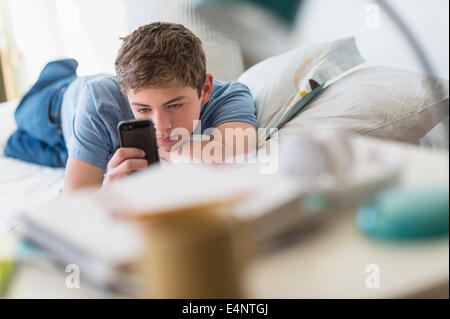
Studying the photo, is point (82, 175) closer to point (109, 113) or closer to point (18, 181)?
point (109, 113)

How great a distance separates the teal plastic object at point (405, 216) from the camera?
0.31 metres

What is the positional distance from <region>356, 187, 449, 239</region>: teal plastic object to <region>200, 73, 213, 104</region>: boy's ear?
42 centimetres

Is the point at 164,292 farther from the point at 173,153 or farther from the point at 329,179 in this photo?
the point at 173,153

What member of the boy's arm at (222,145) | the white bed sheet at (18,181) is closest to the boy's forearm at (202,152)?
the boy's arm at (222,145)

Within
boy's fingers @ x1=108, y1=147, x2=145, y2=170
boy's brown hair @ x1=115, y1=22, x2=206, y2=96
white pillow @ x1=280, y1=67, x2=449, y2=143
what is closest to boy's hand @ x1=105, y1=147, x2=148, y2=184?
boy's fingers @ x1=108, y1=147, x2=145, y2=170

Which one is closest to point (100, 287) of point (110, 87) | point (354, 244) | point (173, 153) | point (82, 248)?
point (82, 248)

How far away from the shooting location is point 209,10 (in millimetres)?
362

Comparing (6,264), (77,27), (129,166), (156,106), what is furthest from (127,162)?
(77,27)

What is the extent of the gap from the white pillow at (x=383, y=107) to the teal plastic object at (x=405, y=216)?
12.8 inches

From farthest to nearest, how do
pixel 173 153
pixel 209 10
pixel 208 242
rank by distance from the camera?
pixel 173 153, pixel 209 10, pixel 208 242

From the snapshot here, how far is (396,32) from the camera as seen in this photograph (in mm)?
684

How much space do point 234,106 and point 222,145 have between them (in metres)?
0.10

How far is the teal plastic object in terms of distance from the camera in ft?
1.00
